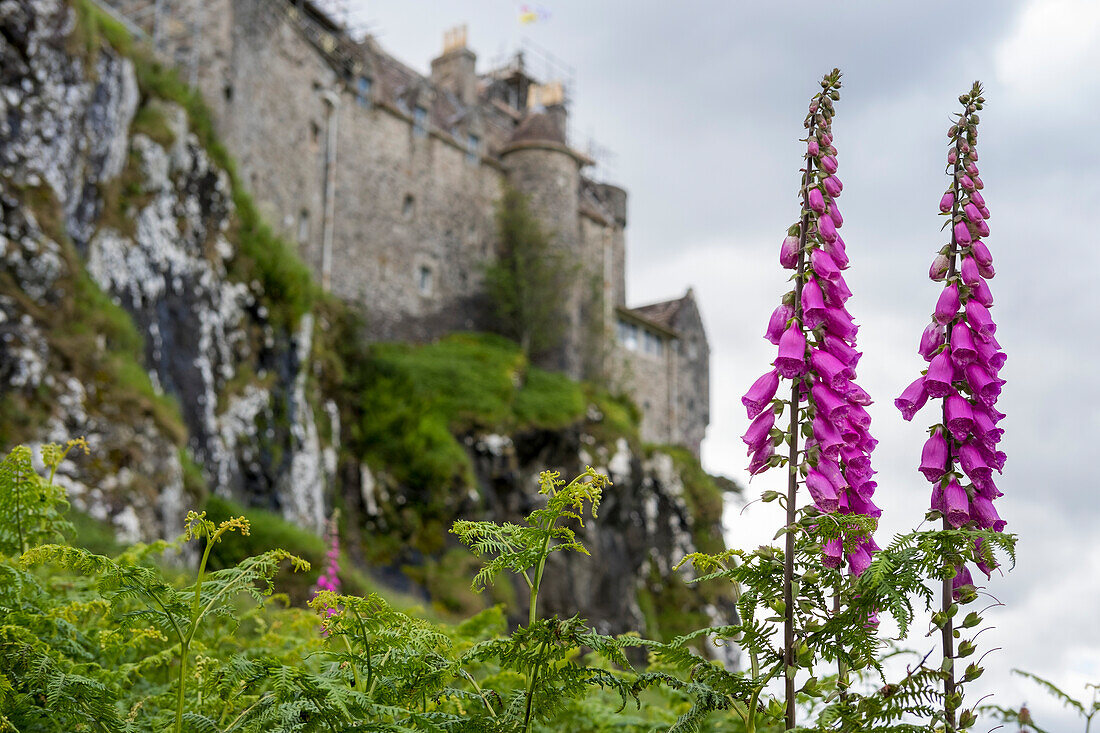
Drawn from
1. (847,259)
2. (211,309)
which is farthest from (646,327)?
(847,259)

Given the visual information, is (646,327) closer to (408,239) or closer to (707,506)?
(707,506)

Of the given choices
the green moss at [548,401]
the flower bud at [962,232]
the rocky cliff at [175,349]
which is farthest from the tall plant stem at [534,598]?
the green moss at [548,401]

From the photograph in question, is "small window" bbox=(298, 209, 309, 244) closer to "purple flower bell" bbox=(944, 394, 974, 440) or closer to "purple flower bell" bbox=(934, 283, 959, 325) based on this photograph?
"purple flower bell" bbox=(934, 283, 959, 325)

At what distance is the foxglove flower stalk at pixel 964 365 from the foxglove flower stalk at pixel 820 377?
0.21 m

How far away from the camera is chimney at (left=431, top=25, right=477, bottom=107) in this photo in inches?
1532

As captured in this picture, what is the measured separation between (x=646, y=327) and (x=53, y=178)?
29.7 m

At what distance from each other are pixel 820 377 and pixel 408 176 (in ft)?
102

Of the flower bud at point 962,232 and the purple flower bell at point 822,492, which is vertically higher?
the flower bud at point 962,232

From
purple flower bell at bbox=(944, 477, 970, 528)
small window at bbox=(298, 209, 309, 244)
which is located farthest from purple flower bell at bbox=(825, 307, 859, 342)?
small window at bbox=(298, 209, 309, 244)

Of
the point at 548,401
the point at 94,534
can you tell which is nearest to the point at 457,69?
the point at 548,401

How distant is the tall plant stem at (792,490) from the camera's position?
9.14 ft

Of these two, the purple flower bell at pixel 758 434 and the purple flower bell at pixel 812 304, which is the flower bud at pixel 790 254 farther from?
the purple flower bell at pixel 758 434

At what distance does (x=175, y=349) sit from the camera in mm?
18562

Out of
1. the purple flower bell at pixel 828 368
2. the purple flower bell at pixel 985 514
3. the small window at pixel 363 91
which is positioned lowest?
the purple flower bell at pixel 985 514
